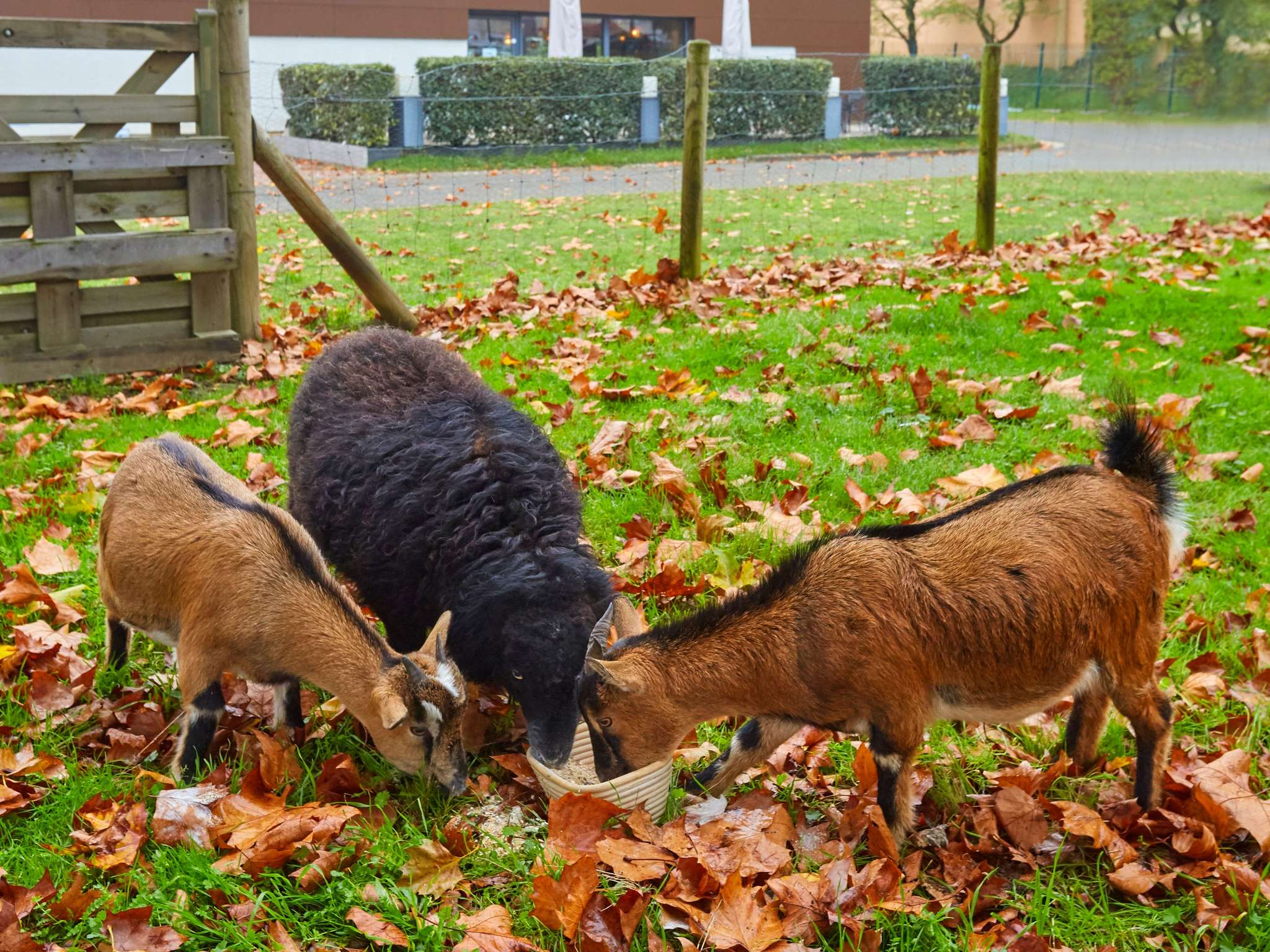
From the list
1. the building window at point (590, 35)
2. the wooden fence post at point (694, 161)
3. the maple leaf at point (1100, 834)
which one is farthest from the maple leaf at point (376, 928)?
the building window at point (590, 35)

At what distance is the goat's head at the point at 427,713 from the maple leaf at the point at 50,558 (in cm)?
233

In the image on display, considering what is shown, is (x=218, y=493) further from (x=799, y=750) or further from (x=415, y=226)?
(x=415, y=226)

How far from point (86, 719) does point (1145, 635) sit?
3.92 meters

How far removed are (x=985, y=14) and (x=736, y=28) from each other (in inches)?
680

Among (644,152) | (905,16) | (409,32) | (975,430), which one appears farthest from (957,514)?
(905,16)

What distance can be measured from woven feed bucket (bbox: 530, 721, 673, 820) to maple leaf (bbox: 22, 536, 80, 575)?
282 centimetres

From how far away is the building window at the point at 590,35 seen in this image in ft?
109

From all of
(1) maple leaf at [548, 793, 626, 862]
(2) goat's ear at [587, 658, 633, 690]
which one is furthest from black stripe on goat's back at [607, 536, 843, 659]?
(1) maple leaf at [548, 793, 626, 862]

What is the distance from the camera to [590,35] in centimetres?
3466

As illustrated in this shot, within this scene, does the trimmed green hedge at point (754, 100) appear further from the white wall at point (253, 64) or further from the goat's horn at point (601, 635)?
the goat's horn at point (601, 635)

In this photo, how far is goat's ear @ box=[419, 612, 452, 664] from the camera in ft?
13.2

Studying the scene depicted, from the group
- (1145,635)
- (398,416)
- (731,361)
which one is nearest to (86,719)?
(398,416)

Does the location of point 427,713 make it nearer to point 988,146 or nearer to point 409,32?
point 988,146

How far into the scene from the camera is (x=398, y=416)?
17.0ft
